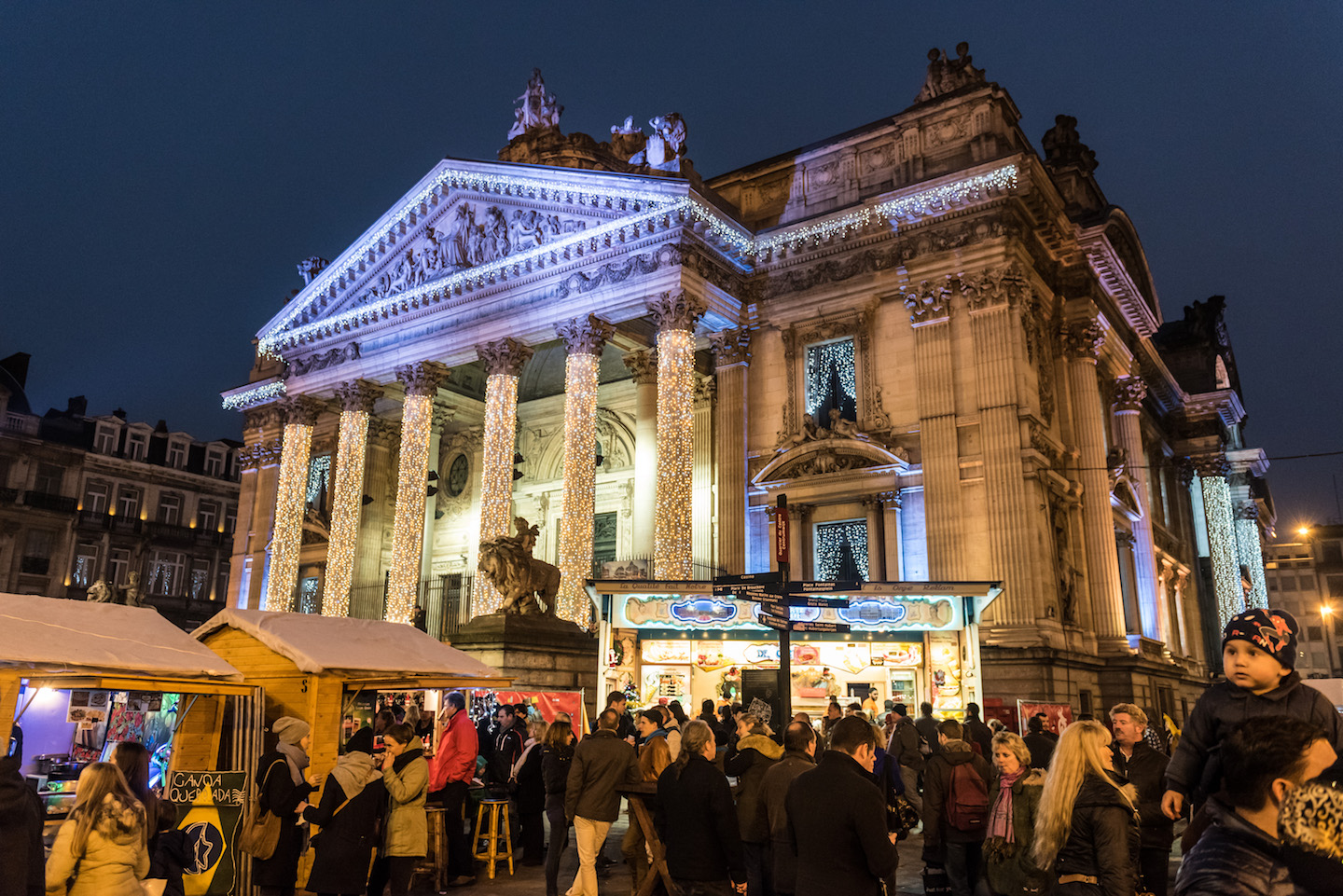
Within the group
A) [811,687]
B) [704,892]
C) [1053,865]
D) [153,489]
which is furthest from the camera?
[153,489]

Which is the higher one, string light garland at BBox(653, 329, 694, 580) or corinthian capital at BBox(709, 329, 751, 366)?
corinthian capital at BBox(709, 329, 751, 366)

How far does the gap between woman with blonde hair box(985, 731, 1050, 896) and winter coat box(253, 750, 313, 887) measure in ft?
17.8

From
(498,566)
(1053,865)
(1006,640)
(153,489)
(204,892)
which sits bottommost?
(204,892)

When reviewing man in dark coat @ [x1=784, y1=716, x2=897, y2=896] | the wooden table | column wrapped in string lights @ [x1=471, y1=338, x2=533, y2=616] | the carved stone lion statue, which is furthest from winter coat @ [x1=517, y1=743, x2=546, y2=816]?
column wrapped in string lights @ [x1=471, y1=338, x2=533, y2=616]

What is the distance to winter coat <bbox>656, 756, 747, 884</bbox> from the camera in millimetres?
7082

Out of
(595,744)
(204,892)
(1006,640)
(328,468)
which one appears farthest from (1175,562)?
(204,892)

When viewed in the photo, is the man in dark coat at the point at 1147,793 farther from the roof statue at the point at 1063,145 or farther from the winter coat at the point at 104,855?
the roof statue at the point at 1063,145

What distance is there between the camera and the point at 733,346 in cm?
2848

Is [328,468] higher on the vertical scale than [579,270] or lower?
lower

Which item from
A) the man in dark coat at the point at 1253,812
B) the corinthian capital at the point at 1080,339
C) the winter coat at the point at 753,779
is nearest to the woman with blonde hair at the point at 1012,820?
the winter coat at the point at 753,779

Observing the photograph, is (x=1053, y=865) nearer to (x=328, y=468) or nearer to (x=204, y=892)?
(x=204, y=892)

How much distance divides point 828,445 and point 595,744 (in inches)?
725

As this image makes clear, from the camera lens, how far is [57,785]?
1196 cm

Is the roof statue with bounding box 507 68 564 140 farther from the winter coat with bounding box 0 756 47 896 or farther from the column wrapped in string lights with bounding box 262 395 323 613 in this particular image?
the winter coat with bounding box 0 756 47 896
